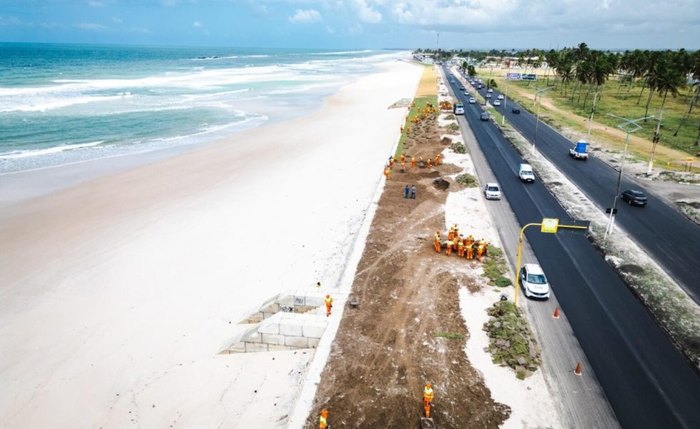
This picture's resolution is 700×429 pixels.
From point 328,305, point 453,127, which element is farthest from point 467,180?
point 453,127

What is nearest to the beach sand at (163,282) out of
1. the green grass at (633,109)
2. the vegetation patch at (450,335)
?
the vegetation patch at (450,335)

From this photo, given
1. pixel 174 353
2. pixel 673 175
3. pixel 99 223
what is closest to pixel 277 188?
pixel 99 223

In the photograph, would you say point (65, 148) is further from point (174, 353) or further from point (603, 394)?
point (603, 394)

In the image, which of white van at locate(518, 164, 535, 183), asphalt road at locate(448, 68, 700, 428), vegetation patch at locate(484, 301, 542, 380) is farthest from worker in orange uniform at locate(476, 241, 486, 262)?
white van at locate(518, 164, 535, 183)

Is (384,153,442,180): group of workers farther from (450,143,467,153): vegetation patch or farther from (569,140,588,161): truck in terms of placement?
(569,140,588,161): truck

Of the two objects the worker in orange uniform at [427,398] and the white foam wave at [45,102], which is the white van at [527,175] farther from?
the white foam wave at [45,102]

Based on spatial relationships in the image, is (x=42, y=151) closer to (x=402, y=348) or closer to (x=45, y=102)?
(x=45, y=102)
